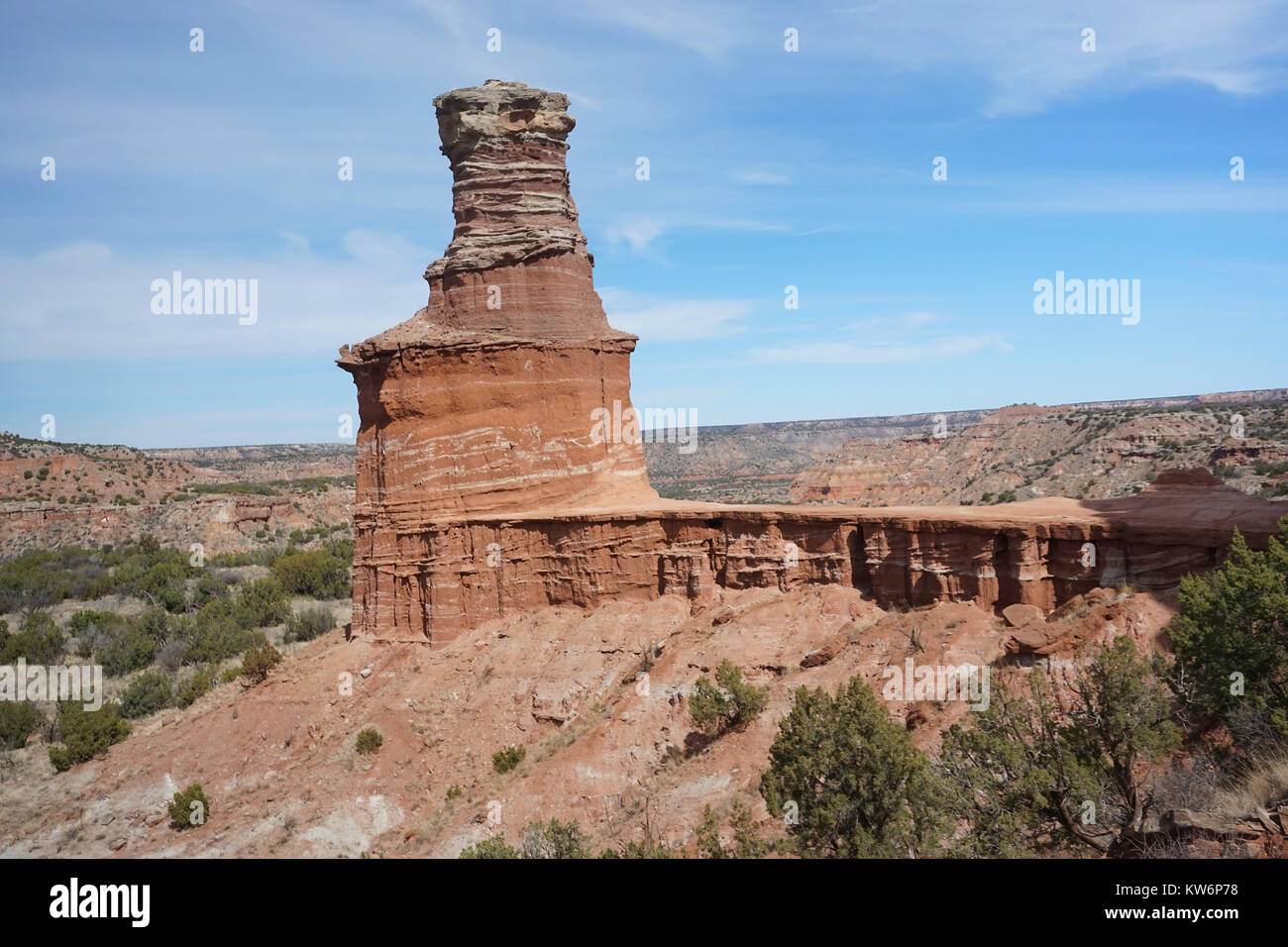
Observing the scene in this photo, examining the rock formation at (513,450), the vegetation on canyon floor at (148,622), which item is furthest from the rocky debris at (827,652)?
the vegetation on canyon floor at (148,622)

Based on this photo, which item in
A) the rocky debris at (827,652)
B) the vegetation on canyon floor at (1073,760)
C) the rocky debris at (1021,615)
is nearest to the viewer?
the vegetation on canyon floor at (1073,760)

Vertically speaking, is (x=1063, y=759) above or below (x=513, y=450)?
below

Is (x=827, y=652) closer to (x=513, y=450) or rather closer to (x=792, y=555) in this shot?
(x=792, y=555)

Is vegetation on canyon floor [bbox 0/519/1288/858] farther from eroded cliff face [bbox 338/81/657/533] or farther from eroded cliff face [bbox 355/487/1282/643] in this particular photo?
eroded cliff face [bbox 338/81/657/533]

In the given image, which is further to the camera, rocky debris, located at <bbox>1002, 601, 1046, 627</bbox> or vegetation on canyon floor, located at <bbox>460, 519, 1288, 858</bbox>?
rocky debris, located at <bbox>1002, 601, 1046, 627</bbox>

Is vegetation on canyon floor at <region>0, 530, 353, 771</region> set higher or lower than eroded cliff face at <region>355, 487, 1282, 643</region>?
lower

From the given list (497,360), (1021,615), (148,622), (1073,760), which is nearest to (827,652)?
(1021,615)

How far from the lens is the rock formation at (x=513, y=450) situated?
2514 centimetres

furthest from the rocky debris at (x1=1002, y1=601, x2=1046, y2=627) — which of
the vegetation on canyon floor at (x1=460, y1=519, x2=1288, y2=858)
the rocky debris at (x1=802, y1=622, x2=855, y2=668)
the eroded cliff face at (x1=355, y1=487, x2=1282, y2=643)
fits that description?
the rocky debris at (x1=802, y1=622, x2=855, y2=668)

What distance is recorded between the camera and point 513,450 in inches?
1104

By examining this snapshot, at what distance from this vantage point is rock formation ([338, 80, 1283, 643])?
25.1 m

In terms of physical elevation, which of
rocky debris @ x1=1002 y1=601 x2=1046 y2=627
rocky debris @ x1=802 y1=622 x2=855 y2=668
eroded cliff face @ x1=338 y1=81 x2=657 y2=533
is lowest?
rocky debris @ x1=802 y1=622 x2=855 y2=668

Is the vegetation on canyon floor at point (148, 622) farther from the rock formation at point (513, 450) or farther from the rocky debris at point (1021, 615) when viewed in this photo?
the rocky debris at point (1021, 615)

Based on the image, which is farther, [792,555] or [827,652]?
[792,555]
